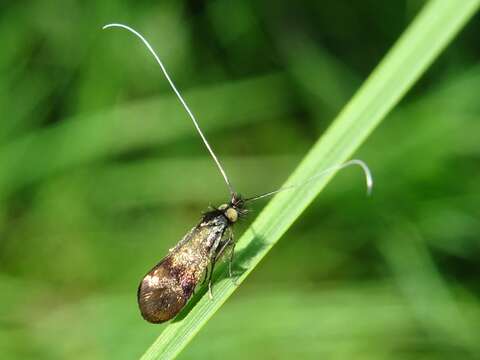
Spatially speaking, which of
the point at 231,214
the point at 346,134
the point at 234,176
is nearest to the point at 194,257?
the point at 231,214

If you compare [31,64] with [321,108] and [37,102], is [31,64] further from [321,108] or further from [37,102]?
[321,108]

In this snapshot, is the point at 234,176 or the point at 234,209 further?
the point at 234,176

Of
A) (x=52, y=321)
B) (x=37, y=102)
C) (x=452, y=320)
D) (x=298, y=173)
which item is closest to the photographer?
(x=298, y=173)

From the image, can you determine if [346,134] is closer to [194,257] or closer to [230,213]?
[230,213]

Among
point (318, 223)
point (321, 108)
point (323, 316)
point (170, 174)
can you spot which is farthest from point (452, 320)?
point (170, 174)

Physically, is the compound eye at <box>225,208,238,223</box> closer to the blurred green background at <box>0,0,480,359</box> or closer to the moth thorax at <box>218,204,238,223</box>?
the moth thorax at <box>218,204,238,223</box>
